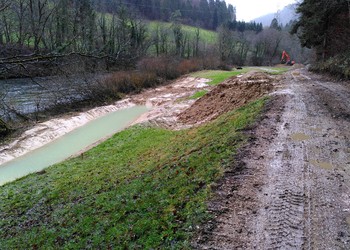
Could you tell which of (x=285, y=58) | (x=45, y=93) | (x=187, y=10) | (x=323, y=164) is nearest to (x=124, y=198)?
(x=323, y=164)

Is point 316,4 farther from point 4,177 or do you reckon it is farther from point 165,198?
point 4,177

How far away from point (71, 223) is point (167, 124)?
1072cm

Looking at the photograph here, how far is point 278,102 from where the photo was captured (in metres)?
12.0

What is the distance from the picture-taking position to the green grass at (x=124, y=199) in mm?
5426

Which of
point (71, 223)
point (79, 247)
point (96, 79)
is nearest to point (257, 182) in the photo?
point (79, 247)

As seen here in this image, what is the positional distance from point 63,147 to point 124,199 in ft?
39.5

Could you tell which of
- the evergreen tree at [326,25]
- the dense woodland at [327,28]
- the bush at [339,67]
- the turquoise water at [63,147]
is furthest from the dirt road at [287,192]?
the evergreen tree at [326,25]

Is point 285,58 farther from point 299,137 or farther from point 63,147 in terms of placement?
point 299,137

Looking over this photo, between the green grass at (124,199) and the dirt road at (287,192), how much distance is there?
0.44 metres

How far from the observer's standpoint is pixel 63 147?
57.5ft

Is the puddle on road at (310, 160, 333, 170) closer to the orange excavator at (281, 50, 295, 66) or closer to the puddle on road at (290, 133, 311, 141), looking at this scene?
the puddle on road at (290, 133, 311, 141)

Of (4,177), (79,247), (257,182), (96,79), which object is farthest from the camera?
(96,79)

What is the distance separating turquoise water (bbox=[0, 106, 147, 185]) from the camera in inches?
569

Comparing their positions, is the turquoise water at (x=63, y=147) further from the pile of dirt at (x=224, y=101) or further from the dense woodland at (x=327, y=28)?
the dense woodland at (x=327, y=28)
